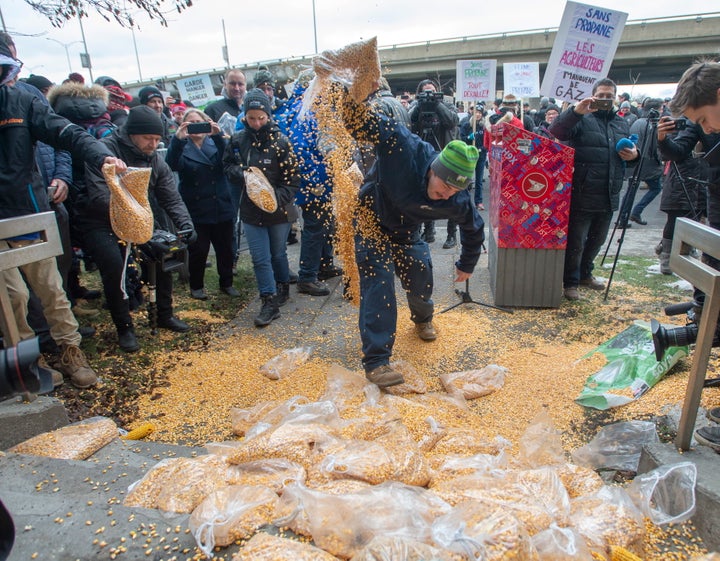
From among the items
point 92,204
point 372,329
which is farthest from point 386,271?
point 92,204

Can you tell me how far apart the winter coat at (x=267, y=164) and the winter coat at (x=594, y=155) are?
97.6 inches

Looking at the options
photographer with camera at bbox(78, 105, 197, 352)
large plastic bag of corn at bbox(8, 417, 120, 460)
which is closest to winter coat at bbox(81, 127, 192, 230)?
photographer with camera at bbox(78, 105, 197, 352)

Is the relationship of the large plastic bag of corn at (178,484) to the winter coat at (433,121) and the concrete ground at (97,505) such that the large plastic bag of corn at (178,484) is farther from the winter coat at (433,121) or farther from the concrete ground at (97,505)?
the winter coat at (433,121)

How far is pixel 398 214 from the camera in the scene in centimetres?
332

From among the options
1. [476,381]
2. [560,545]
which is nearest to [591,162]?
[476,381]

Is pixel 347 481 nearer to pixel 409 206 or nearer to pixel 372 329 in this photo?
pixel 372 329

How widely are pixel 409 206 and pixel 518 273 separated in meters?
1.86

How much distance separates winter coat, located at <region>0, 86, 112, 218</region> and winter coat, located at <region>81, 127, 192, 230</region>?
418 mm

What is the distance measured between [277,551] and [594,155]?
4.38 metres

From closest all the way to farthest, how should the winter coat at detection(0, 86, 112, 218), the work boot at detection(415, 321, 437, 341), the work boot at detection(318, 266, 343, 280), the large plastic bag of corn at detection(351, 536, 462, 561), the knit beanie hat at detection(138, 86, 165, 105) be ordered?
1. the large plastic bag of corn at detection(351, 536, 462, 561)
2. the winter coat at detection(0, 86, 112, 218)
3. the work boot at detection(415, 321, 437, 341)
4. the work boot at detection(318, 266, 343, 280)
5. the knit beanie hat at detection(138, 86, 165, 105)

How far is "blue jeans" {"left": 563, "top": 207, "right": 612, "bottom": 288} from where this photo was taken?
468 cm

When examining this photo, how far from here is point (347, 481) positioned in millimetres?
1828

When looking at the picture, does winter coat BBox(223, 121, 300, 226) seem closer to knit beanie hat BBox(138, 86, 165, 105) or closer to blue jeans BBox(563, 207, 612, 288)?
knit beanie hat BBox(138, 86, 165, 105)

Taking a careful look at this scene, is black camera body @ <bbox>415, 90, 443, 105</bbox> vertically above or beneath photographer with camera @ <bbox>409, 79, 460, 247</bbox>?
above
